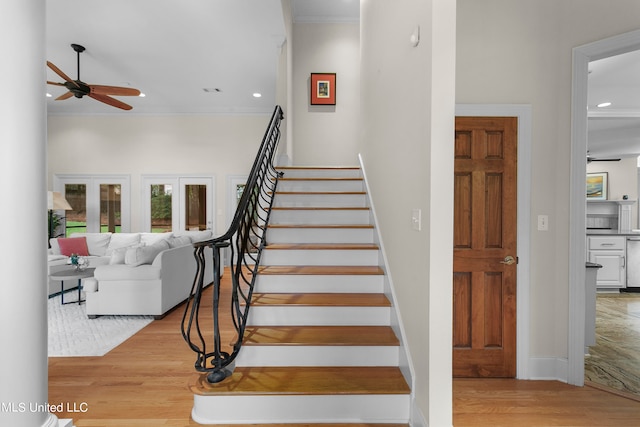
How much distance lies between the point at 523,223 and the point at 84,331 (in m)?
4.72

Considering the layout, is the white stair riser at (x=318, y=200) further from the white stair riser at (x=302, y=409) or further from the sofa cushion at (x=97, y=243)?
the sofa cushion at (x=97, y=243)

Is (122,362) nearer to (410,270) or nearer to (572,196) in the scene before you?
(410,270)

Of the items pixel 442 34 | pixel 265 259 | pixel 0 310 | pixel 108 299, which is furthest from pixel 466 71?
pixel 108 299

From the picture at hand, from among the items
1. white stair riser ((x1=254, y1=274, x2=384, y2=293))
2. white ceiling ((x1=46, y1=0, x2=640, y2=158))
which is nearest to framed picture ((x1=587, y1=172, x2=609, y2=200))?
white ceiling ((x1=46, y1=0, x2=640, y2=158))

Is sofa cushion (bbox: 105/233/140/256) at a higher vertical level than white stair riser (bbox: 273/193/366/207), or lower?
lower

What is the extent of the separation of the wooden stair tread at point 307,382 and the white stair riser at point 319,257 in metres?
1.08

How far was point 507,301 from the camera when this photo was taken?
2750mm

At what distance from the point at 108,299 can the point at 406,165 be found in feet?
13.2

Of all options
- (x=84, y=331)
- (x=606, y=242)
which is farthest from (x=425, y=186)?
(x=606, y=242)

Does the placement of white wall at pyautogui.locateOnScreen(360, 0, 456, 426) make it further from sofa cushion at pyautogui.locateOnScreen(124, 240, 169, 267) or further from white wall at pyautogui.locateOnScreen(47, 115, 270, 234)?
white wall at pyautogui.locateOnScreen(47, 115, 270, 234)

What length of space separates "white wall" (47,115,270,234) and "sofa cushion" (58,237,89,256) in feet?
→ 5.36

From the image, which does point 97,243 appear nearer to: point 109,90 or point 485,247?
point 109,90

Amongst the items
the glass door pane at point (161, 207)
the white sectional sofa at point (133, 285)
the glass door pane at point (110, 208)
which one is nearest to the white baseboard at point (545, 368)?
the white sectional sofa at point (133, 285)

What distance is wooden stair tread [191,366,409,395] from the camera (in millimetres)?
2066
